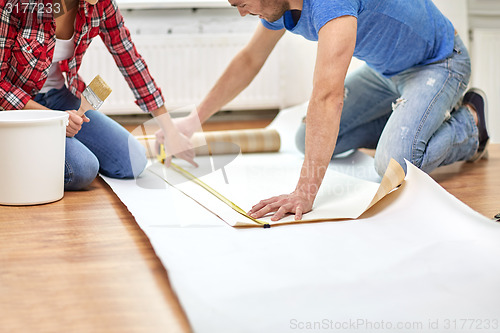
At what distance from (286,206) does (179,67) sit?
2.30 meters

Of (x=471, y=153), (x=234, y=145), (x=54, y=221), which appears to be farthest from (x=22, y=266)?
(x=471, y=153)

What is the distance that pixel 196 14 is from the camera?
3578 millimetres

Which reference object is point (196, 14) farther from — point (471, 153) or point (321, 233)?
point (321, 233)

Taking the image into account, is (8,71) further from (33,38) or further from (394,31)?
(394,31)

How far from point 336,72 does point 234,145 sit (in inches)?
41.6

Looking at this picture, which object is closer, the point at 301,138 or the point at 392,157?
the point at 392,157

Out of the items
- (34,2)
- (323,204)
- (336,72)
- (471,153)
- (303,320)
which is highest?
(34,2)

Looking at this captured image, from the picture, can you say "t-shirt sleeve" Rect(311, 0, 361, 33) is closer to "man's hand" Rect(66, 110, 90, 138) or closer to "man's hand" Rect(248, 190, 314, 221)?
"man's hand" Rect(248, 190, 314, 221)

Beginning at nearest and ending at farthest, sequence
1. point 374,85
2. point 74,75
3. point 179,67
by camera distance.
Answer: point 74,75, point 374,85, point 179,67

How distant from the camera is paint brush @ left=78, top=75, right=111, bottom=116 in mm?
1571

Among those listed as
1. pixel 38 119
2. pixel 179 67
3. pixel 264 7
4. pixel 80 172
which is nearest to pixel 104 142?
pixel 80 172

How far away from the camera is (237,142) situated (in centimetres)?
233

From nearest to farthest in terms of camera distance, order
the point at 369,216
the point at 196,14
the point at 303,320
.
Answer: the point at 303,320 → the point at 369,216 → the point at 196,14

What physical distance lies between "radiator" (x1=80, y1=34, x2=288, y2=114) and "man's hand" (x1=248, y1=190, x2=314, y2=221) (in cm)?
221
